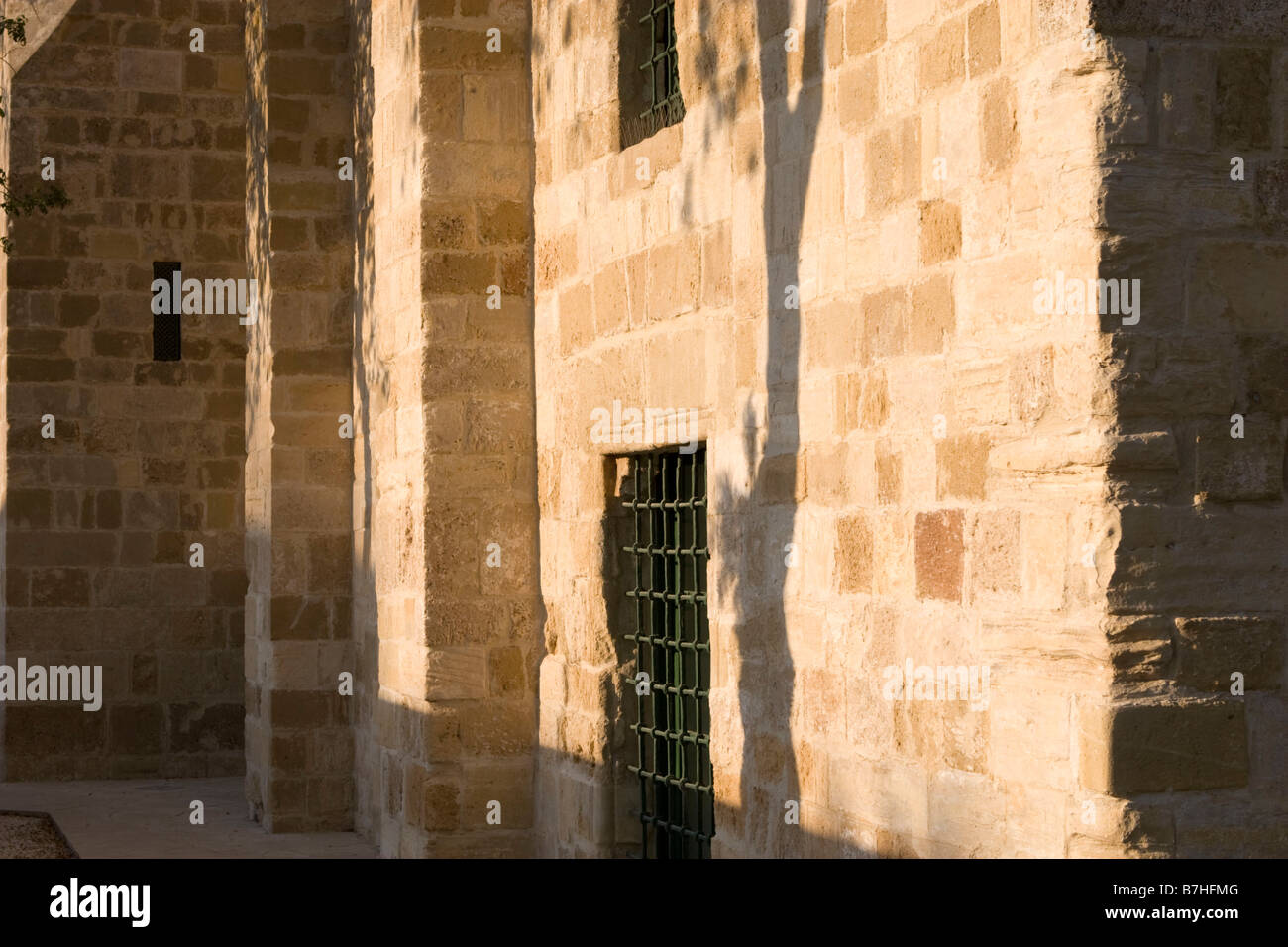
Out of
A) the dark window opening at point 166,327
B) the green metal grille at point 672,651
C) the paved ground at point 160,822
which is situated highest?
the dark window opening at point 166,327

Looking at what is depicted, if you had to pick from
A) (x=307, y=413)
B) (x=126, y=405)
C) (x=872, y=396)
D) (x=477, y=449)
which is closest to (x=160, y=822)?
(x=307, y=413)

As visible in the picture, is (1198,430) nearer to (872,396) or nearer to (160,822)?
(872,396)

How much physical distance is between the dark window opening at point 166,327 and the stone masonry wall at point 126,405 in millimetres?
44

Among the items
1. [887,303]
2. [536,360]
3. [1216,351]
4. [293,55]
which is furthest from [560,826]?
[293,55]

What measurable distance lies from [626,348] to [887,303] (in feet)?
6.51

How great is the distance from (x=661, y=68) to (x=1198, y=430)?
322 centimetres

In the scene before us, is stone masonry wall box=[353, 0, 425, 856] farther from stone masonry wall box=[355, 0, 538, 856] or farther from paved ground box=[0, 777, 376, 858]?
paved ground box=[0, 777, 376, 858]

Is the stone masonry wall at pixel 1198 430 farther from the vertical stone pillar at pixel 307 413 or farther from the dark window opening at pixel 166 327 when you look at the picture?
the dark window opening at pixel 166 327

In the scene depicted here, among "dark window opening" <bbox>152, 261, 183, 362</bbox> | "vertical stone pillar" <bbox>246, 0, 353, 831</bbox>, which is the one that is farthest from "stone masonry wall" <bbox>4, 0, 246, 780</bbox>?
"vertical stone pillar" <bbox>246, 0, 353, 831</bbox>

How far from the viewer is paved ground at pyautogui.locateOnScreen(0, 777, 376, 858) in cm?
916

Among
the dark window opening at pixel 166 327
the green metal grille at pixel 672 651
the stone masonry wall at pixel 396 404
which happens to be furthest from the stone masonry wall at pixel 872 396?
the dark window opening at pixel 166 327

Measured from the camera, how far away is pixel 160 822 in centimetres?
1020

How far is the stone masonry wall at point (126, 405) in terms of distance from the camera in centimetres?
1202

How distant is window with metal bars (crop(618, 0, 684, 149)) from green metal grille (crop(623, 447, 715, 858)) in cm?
118
